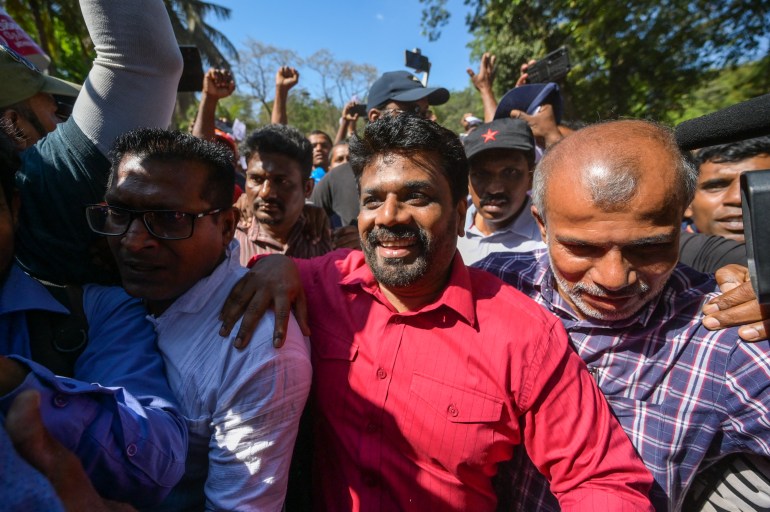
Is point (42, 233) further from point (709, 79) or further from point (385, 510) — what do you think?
point (709, 79)

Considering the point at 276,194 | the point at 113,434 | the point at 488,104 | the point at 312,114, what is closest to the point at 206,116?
the point at 276,194

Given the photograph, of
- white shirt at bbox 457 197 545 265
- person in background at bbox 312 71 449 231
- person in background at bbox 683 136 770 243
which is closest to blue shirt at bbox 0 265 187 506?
white shirt at bbox 457 197 545 265

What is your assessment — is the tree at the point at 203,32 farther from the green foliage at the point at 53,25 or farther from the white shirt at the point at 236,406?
the white shirt at the point at 236,406

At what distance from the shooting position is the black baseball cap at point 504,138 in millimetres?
3098

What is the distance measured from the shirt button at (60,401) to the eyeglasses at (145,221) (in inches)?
28.1

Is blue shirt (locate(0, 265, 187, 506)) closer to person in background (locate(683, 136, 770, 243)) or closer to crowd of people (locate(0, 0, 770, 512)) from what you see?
crowd of people (locate(0, 0, 770, 512))

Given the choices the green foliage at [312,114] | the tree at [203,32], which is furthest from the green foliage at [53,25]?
the green foliage at [312,114]

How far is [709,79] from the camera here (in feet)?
33.0

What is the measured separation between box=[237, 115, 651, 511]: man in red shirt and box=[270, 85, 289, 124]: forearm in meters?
2.93

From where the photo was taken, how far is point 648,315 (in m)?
1.59

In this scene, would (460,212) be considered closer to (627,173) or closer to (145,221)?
(627,173)

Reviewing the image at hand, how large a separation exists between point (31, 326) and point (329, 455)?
1.14 m

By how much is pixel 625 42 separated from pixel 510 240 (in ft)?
32.7

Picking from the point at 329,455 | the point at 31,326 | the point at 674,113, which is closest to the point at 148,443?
the point at 31,326
